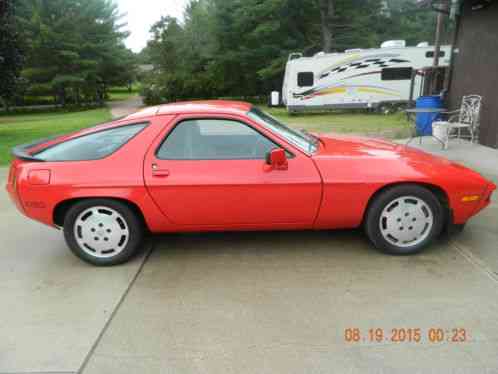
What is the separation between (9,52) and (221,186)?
1458 centimetres

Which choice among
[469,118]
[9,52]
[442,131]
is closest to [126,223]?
[442,131]

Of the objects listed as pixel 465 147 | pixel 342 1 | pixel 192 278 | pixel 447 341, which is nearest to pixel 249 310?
pixel 192 278

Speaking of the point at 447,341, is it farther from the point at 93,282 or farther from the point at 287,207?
the point at 93,282

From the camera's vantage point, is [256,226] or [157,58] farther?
[157,58]

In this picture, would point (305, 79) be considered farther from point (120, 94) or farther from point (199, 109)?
point (120, 94)

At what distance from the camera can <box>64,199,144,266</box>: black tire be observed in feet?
11.2

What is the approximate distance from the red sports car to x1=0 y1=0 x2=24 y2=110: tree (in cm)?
1294

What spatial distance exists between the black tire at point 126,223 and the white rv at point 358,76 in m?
17.8

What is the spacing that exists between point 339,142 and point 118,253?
2429mm

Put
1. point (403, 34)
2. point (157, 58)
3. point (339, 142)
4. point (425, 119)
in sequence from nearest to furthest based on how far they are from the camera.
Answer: point (339, 142), point (425, 119), point (403, 34), point (157, 58)

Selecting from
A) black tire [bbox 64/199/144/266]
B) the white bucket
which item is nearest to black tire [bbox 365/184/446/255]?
black tire [bbox 64/199/144/266]

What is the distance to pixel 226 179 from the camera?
3.34 metres

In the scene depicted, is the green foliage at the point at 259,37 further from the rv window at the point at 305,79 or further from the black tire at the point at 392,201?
the black tire at the point at 392,201

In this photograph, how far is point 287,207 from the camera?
11.1 feet
